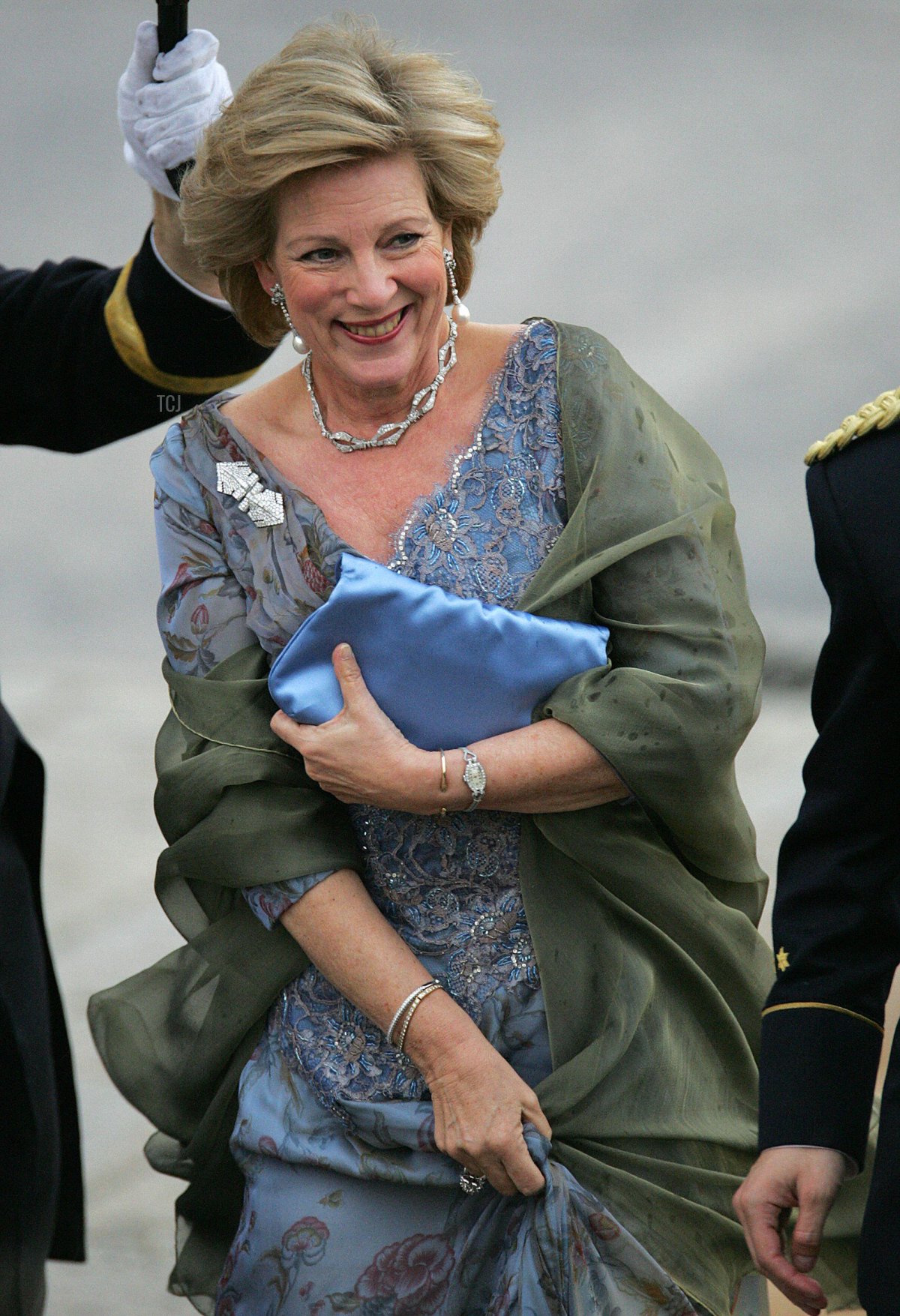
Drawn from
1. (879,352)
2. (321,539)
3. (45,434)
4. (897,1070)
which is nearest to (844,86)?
(879,352)

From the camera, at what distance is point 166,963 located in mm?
2256

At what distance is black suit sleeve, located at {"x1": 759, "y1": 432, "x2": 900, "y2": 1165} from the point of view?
158cm

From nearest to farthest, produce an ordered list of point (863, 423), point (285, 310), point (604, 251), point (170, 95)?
point (863, 423) < point (285, 310) < point (170, 95) < point (604, 251)

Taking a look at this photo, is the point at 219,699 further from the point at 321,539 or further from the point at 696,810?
the point at 696,810

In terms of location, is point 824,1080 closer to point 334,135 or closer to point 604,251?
point 334,135

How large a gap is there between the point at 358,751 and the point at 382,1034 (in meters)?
0.34

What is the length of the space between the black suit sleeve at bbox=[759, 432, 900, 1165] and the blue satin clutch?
434 mm

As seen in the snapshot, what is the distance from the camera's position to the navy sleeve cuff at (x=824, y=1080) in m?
1.60

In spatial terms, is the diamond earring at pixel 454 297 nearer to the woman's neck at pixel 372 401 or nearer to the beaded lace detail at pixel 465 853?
the woman's neck at pixel 372 401

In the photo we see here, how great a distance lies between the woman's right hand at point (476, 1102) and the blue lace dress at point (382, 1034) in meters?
0.03

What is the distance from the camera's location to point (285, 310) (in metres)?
2.17

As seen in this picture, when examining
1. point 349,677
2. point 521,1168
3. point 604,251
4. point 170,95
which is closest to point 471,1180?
point 521,1168

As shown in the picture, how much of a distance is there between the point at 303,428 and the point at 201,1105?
849mm

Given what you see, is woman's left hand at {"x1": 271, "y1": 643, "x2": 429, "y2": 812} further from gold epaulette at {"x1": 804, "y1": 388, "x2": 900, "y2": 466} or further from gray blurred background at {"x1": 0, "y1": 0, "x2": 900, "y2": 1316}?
gray blurred background at {"x1": 0, "y1": 0, "x2": 900, "y2": 1316}
